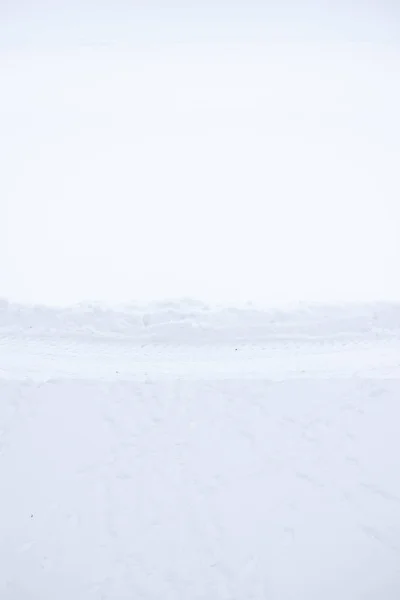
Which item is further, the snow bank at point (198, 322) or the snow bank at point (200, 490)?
the snow bank at point (198, 322)

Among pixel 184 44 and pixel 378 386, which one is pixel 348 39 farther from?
pixel 378 386

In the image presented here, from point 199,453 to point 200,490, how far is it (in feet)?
1.05

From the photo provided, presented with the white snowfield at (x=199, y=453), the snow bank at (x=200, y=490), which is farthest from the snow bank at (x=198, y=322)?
the snow bank at (x=200, y=490)

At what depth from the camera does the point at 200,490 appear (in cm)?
426

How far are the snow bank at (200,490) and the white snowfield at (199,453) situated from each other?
10 mm

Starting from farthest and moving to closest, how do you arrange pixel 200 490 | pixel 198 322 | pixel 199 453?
pixel 198 322 < pixel 199 453 < pixel 200 490

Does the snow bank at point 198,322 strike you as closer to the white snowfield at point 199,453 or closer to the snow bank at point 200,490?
the white snowfield at point 199,453

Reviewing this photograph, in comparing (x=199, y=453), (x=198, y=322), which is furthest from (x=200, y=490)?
(x=198, y=322)

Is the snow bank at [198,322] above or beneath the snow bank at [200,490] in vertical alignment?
above

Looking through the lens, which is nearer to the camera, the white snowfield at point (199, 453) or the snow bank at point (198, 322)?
the white snowfield at point (199, 453)

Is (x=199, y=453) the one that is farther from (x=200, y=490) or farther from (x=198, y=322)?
(x=198, y=322)

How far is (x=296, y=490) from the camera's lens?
4.25m

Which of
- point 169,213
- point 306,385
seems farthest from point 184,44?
point 306,385

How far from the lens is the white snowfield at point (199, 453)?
3793 millimetres
